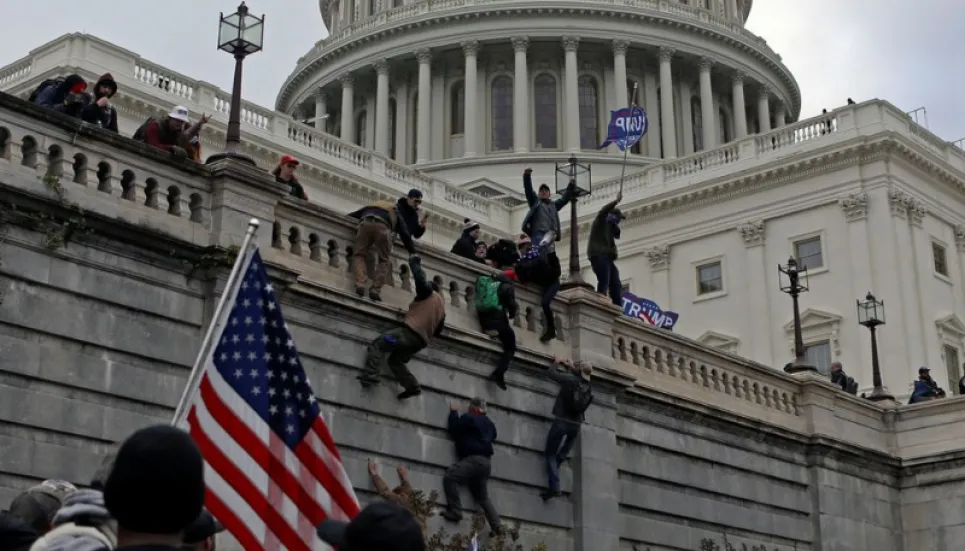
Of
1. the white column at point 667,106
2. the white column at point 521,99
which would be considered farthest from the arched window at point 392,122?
the white column at point 667,106

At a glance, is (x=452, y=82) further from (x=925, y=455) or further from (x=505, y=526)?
(x=505, y=526)

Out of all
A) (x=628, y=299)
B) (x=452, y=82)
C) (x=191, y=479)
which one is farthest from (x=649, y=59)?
(x=191, y=479)

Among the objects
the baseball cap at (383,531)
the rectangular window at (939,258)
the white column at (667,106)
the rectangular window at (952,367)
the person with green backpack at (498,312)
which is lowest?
the baseball cap at (383,531)

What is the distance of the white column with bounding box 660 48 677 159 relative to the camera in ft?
259

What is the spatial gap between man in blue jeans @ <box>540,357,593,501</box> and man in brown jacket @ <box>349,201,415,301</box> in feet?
11.7

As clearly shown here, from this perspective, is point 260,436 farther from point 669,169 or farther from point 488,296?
point 669,169

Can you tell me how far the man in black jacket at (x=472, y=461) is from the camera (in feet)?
63.6

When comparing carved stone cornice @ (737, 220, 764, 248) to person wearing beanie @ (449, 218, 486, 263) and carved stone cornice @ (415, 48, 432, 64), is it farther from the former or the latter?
person wearing beanie @ (449, 218, 486, 263)

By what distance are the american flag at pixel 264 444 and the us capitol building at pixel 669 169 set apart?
39.7 m

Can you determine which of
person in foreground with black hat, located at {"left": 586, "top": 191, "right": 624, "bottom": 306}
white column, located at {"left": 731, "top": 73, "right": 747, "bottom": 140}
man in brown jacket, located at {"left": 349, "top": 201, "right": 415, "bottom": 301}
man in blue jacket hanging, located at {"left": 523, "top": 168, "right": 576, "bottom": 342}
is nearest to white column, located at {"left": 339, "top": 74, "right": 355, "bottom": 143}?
white column, located at {"left": 731, "top": 73, "right": 747, "bottom": 140}

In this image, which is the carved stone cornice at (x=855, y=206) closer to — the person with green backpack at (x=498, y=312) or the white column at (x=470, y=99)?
the white column at (x=470, y=99)

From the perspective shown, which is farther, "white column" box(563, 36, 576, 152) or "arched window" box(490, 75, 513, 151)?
"arched window" box(490, 75, 513, 151)

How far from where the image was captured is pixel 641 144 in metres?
80.1

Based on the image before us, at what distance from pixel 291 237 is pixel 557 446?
5.25 m
